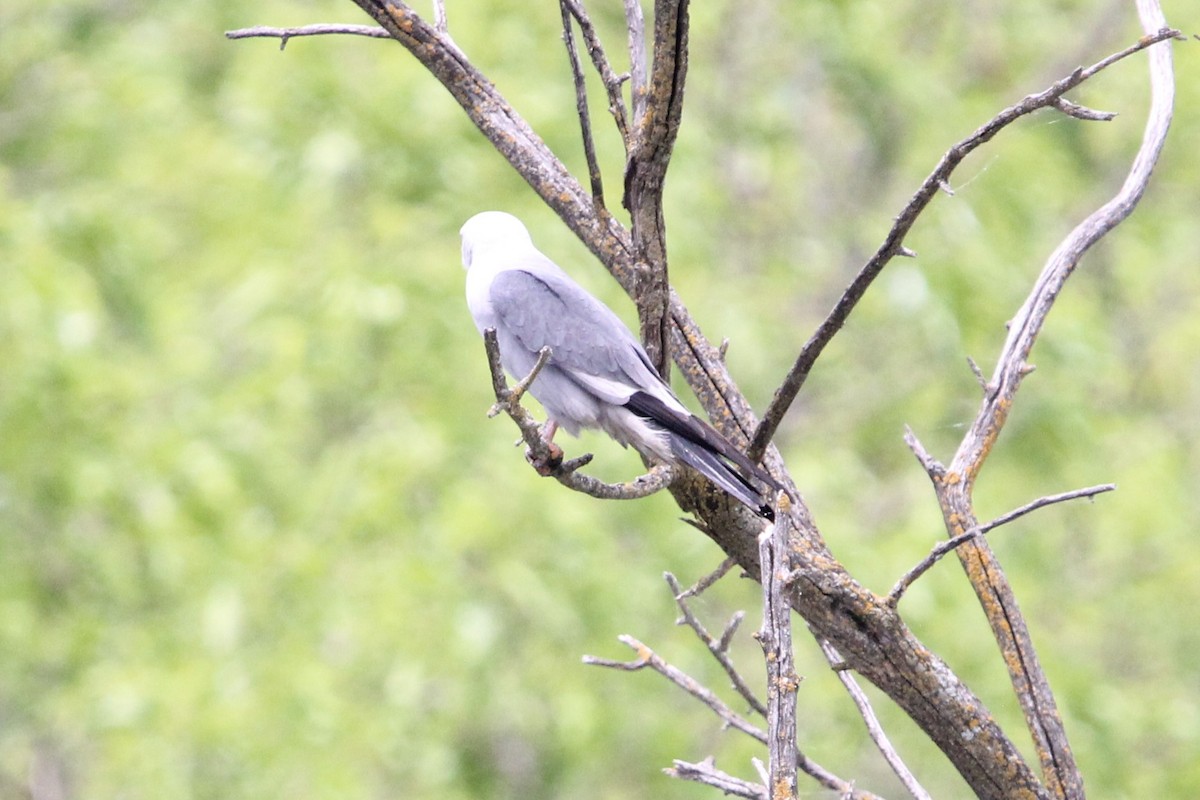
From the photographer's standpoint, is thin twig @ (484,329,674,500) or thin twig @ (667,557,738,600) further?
thin twig @ (667,557,738,600)

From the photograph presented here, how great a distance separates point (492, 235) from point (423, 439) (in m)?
2.13

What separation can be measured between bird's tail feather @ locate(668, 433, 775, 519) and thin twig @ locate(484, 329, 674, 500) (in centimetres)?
6

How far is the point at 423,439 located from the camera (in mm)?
5551

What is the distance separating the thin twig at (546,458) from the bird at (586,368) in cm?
9

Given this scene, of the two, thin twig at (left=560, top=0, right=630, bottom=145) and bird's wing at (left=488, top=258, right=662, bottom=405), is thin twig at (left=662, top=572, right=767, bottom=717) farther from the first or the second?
thin twig at (left=560, top=0, right=630, bottom=145)

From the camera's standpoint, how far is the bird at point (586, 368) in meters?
2.31

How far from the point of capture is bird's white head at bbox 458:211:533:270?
3531mm

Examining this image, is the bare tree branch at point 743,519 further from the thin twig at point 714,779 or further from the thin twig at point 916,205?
the thin twig at point 714,779

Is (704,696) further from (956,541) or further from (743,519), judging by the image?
(956,541)

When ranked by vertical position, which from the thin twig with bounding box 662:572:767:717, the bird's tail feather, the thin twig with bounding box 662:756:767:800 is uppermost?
the bird's tail feather

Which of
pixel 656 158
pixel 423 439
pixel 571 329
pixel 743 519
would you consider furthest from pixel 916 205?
pixel 423 439

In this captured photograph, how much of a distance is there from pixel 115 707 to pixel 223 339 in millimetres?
1988

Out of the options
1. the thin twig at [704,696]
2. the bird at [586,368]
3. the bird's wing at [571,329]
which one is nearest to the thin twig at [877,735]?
the thin twig at [704,696]

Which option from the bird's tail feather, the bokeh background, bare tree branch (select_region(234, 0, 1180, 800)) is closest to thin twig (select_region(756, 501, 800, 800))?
bare tree branch (select_region(234, 0, 1180, 800))
